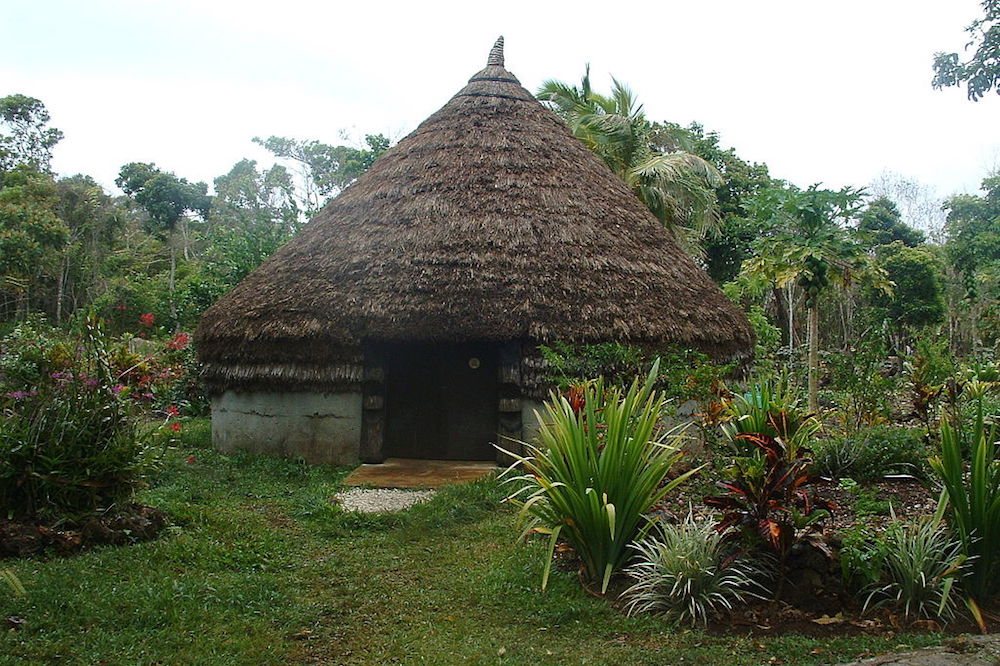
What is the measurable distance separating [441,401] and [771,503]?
19.0 ft

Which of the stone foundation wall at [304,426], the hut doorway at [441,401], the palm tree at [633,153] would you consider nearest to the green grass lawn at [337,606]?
the stone foundation wall at [304,426]

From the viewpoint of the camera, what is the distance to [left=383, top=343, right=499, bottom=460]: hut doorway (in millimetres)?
9234

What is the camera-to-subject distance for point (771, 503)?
3930 millimetres

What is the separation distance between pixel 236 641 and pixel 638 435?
7.60ft

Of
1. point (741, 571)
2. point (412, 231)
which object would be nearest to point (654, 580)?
point (741, 571)

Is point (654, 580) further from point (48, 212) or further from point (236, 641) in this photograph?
point (48, 212)

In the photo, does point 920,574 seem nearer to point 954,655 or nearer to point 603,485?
point 954,655

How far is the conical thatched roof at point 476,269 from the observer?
8.52m

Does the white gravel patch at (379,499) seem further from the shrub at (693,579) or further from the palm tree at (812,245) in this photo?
the palm tree at (812,245)

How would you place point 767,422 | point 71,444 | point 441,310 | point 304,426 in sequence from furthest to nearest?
1. point 304,426
2. point 441,310
3. point 71,444
4. point 767,422

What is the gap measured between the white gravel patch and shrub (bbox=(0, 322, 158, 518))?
1.87 meters

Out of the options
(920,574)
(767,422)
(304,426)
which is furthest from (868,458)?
(304,426)

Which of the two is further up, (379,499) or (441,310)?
(441,310)

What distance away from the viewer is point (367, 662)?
3.64m
